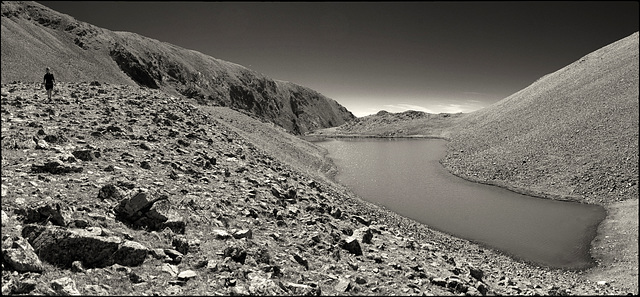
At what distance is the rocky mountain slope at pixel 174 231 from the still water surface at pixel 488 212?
8.10 ft

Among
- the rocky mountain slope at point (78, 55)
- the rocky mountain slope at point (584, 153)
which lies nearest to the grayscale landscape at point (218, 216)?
the rocky mountain slope at point (584, 153)

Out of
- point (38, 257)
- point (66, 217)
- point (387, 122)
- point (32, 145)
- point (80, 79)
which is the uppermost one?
point (387, 122)

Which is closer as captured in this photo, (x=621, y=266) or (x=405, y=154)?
(x=621, y=266)

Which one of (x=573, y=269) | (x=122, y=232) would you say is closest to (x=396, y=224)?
(x=573, y=269)

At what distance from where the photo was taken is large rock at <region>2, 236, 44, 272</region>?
831 centimetres

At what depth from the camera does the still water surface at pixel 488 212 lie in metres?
23.7

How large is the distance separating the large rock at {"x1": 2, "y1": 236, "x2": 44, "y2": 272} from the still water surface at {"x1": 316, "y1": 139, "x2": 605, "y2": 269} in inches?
1018

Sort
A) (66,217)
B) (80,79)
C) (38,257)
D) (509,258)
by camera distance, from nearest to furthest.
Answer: (38,257) → (66,217) → (509,258) → (80,79)

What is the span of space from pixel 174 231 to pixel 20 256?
14.8 feet

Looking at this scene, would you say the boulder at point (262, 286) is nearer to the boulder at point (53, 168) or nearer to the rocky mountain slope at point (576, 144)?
the boulder at point (53, 168)

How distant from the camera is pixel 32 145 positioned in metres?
15.1

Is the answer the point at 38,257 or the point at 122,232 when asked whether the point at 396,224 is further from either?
the point at 38,257

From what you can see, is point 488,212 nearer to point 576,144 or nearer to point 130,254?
point 576,144

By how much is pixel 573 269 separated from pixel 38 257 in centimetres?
2715
